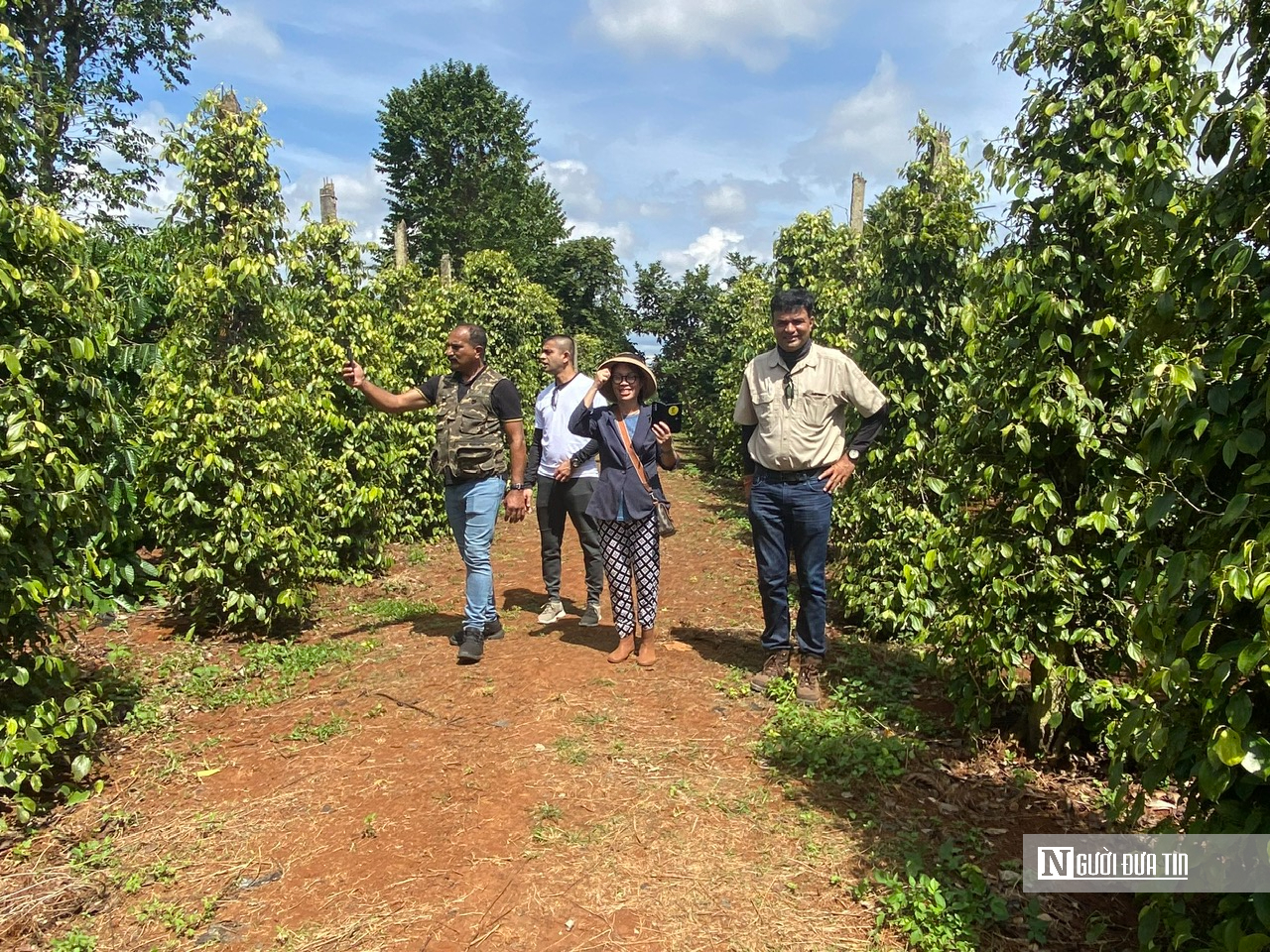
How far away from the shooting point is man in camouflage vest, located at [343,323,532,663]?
16.2ft

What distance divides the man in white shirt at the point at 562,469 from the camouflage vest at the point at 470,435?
2.14ft

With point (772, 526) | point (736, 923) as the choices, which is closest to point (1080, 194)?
point (772, 526)

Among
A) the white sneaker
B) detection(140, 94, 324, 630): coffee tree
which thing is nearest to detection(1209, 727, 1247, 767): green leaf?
the white sneaker

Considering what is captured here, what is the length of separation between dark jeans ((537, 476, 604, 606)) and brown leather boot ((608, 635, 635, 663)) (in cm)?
77

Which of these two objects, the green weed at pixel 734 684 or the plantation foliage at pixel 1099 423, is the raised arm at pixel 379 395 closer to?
the green weed at pixel 734 684

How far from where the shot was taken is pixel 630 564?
16.3ft

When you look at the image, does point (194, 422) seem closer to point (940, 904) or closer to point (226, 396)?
point (226, 396)

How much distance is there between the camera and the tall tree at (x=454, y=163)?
1283 inches

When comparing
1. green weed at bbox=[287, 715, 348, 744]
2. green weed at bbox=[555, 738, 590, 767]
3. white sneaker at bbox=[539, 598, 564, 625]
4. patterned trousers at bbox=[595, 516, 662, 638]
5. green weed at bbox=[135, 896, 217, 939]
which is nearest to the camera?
green weed at bbox=[135, 896, 217, 939]

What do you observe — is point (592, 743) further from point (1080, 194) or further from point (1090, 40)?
point (1090, 40)

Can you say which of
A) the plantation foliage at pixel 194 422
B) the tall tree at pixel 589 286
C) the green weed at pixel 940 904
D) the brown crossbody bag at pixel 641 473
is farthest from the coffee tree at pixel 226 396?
→ the tall tree at pixel 589 286

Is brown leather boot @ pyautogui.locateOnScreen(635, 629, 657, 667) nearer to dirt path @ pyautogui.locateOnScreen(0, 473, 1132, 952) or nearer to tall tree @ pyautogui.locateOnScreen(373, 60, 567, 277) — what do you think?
dirt path @ pyautogui.locateOnScreen(0, 473, 1132, 952)

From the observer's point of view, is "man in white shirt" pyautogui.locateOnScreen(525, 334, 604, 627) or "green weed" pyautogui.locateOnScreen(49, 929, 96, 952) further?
"man in white shirt" pyautogui.locateOnScreen(525, 334, 604, 627)

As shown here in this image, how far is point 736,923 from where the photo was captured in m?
2.72
